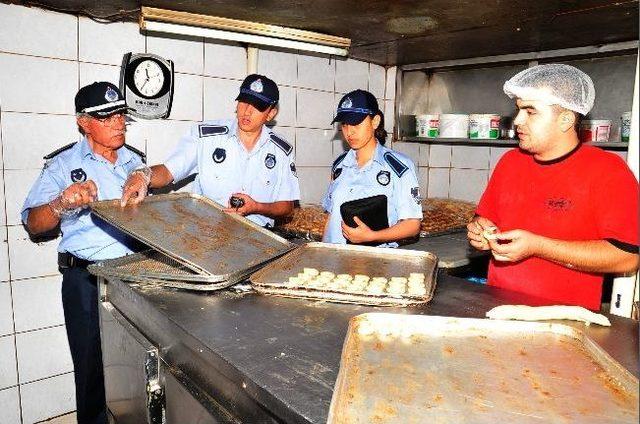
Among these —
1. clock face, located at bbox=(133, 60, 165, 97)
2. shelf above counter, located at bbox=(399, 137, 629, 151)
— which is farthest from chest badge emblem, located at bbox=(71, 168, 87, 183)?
shelf above counter, located at bbox=(399, 137, 629, 151)

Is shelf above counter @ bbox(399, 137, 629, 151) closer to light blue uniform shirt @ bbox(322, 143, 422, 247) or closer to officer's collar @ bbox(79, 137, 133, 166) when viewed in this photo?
light blue uniform shirt @ bbox(322, 143, 422, 247)

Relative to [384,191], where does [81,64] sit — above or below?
above

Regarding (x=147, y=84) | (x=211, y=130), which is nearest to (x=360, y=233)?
(x=211, y=130)

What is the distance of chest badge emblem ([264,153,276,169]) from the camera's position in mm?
3094

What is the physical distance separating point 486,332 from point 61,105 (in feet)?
9.09

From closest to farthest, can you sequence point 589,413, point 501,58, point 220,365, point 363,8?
point 589,413 < point 220,365 < point 363,8 < point 501,58

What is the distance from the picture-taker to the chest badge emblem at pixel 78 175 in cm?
260

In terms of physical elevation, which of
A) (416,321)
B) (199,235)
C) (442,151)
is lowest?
(416,321)

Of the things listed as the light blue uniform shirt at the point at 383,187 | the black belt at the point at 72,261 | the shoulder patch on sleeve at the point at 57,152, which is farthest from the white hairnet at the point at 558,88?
the shoulder patch on sleeve at the point at 57,152

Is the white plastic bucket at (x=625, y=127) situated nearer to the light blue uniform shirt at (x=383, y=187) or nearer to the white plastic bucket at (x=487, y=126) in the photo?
the white plastic bucket at (x=487, y=126)

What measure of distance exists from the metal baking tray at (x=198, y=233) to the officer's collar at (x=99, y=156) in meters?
0.64

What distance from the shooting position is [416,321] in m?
1.38

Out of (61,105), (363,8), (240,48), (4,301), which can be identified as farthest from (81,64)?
(363,8)

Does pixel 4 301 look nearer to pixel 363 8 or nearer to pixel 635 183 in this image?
pixel 363 8
